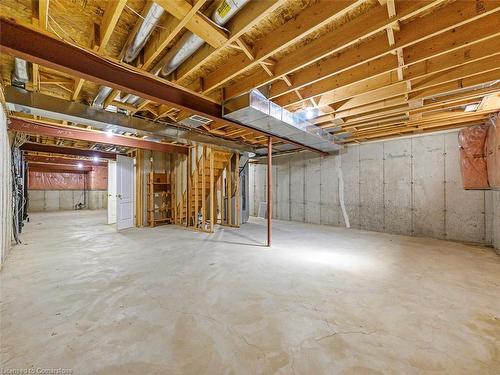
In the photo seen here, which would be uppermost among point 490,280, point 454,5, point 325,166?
point 454,5

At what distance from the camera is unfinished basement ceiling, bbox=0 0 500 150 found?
5.63ft

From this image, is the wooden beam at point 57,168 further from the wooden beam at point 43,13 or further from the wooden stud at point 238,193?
the wooden beam at point 43,13

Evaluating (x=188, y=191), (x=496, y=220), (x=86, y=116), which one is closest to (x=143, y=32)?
(x=86, y=116)

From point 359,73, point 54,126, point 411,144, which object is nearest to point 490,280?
point 359,73

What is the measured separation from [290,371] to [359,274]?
1.86 metres

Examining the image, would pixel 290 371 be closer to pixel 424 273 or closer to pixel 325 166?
pixel 424 273

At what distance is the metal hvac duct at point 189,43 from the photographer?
1.63m

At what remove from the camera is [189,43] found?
2.02 metres

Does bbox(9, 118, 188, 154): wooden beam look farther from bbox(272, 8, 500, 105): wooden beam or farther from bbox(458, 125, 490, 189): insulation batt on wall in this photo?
bbox(458, 125, 490, 189): insulation batt on wall

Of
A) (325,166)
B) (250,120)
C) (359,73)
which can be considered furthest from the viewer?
(325,166)

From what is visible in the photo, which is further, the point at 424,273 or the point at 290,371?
the point at 424,273

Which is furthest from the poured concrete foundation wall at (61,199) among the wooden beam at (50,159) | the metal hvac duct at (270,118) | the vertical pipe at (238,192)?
the metal hvac duct at (270,118)

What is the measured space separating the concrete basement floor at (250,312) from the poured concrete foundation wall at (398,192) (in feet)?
4.05

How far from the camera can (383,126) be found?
4.54m
